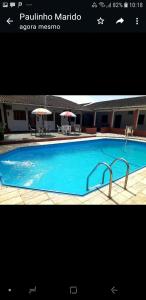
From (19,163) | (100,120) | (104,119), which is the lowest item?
(19,163)

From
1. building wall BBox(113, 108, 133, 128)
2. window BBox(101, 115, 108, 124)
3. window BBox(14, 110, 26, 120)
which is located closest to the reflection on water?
window BBox(14, 110, 26, 120)

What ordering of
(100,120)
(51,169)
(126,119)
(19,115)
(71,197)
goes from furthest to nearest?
(100,120) → (126,119) → (19,115) → (51,169) → (71,197)

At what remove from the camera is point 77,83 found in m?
1.33

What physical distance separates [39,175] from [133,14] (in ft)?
18.4

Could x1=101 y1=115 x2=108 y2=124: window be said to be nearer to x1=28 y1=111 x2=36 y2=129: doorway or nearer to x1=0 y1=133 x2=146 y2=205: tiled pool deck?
x1=28 y1=111 x2=36 y2=129: doorway
